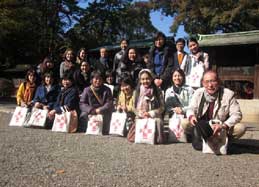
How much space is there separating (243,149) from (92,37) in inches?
713

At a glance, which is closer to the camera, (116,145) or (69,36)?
(116,145)

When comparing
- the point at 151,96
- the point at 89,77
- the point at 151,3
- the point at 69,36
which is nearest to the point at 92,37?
the point at 69,36

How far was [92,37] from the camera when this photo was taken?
909 inches

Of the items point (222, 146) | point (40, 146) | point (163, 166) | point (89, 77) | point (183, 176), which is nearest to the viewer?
point (183, 176)

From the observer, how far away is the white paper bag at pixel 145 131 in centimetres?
625

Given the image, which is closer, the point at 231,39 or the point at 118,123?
the point at 118,123

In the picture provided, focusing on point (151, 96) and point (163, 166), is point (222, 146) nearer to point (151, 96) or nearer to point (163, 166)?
point (163, 166)

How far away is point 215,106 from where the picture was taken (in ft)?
18.6

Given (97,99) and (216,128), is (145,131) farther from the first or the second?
(97,99)

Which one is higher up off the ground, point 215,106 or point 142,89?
point 142,89

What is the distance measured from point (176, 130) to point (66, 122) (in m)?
2.38

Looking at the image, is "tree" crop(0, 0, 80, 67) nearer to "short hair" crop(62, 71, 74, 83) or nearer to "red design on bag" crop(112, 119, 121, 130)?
"short hair" crop(62, 71, 74, 83)

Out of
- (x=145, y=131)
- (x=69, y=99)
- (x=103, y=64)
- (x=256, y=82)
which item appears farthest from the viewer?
(x=256, y=82)

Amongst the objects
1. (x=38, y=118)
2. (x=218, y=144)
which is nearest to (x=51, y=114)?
(x=38, y=118)
